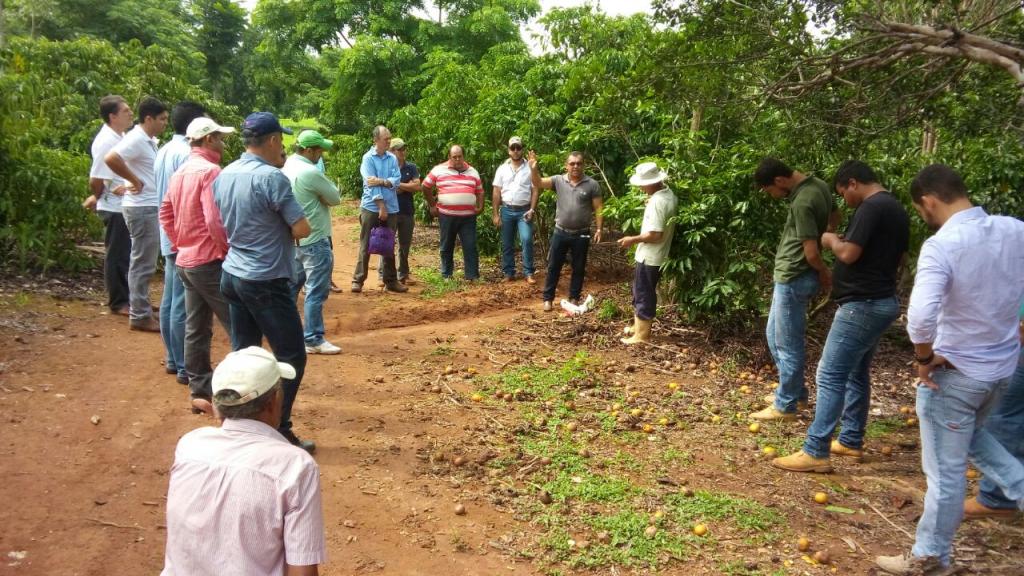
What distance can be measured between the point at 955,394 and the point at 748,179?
4088 millimetres

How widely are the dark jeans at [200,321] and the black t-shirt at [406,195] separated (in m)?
4.94

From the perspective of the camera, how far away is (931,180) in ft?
11.8

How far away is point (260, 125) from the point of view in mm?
4434

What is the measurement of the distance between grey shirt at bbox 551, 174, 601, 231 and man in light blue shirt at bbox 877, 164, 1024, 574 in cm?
506

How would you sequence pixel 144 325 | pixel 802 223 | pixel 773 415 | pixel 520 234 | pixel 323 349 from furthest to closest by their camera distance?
1. pixel 520 234
2. pixel 144 325
3. pixel 323 349
4. pixel 773 415
5. pixel 802 223

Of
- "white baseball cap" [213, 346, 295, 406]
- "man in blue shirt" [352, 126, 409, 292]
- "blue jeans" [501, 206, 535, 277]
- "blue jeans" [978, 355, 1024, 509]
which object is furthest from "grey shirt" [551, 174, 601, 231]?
"white baseball cap" [213, 346, 295, 406]

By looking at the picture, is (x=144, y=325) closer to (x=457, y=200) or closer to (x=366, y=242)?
(x=366, y=242)

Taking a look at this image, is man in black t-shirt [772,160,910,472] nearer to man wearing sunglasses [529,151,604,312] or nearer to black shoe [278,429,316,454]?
black shoe [278,429,316,454]

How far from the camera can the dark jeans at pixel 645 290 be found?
7422 millimetres

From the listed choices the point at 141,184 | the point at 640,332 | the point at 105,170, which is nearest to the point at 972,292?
the point at 640,332

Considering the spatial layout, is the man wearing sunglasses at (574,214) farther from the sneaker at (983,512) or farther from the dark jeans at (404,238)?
the sneaker at (983,512)

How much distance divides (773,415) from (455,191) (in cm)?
577

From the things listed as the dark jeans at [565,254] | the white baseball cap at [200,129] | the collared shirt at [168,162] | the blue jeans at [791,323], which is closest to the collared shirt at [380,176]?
the dark jeans at [565,254]

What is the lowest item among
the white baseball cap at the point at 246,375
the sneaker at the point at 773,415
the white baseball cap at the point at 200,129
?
the sneaker at the point at 773,415
